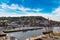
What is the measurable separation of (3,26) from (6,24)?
0.37 meters

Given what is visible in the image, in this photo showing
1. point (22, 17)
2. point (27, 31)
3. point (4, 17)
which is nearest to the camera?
point (4, 17)

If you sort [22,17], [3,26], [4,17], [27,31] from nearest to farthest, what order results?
[4,17]
[22,17]
[3,26]
[27,31]

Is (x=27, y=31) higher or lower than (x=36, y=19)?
lower

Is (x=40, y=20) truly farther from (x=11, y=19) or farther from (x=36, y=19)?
(x=11, y=19)

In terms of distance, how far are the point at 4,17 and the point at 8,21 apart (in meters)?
0.28

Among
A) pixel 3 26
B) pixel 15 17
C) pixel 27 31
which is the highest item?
pixel 15 17

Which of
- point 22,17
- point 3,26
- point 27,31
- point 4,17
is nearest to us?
point 4,17

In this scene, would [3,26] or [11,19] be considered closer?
[11,19]

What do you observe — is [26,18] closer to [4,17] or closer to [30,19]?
[30,19]

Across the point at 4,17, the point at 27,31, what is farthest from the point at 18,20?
the point at 27,31

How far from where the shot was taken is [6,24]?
533 cm

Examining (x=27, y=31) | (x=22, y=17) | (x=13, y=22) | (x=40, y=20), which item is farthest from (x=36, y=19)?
(x=27, y=31)

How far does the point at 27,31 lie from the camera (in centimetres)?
925

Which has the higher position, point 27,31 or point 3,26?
point 3,26
